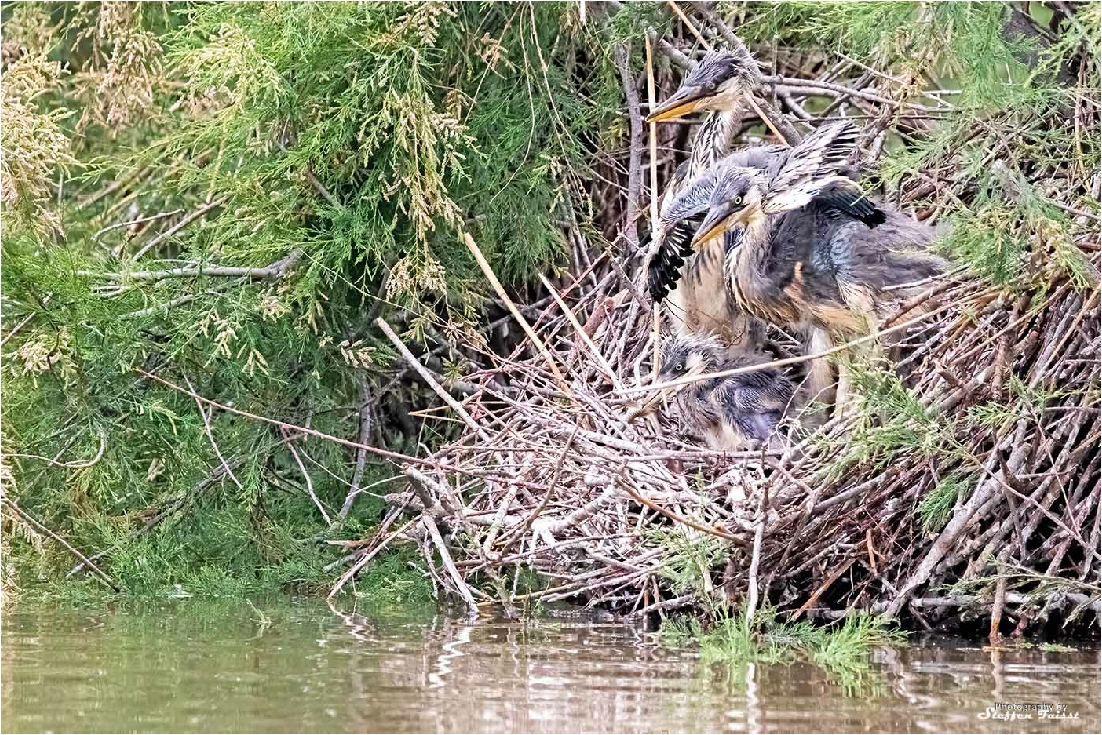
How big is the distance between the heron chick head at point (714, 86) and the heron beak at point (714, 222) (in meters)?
1.01

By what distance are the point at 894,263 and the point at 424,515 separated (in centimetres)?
202

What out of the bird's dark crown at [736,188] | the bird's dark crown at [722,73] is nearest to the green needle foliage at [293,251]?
the bird's dark crown at [722,73]

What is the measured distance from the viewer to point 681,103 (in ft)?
24.5

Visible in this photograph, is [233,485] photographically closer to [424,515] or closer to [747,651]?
[424,515]

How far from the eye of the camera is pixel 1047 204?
518 cm

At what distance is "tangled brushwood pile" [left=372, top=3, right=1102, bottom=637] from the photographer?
17.9 feet

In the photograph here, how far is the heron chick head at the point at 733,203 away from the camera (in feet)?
21.4

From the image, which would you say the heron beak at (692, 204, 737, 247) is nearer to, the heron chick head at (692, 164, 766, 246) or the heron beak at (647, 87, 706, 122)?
the heron chick head at (692, 164, 766, 246)

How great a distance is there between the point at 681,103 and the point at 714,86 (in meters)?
0.16

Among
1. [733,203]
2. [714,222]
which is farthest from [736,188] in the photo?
[714,222]

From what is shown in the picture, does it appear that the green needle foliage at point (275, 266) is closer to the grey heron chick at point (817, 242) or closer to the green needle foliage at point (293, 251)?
the green needle foliage at point (293, 251)

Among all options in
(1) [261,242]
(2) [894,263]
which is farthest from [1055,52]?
(1) [261,242]

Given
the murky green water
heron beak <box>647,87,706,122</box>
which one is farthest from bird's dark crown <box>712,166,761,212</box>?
the murky green water

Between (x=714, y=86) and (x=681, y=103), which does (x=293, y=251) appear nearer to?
(x=681, y=103)
